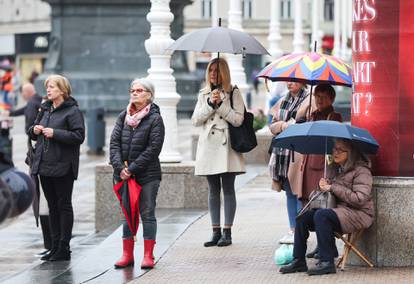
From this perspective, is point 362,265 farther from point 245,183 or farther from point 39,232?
point 245,183

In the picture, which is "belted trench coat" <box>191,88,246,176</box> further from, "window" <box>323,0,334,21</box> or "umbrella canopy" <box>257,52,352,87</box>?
"window" <box>323,0,334,21</box>

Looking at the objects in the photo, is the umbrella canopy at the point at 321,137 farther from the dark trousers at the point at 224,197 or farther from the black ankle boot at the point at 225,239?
the black ankle boot at the point at 225,239

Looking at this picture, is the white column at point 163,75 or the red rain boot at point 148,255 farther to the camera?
the white column at point 163,75

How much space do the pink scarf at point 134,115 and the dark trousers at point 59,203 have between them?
1387 millimetres

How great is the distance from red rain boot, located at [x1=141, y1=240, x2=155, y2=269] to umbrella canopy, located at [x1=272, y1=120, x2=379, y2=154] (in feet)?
4.56

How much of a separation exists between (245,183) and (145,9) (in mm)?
24646

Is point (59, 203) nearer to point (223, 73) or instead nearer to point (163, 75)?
point (223, 73)

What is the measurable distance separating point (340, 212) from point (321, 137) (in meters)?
0.79

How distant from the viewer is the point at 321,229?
10281 millimetres

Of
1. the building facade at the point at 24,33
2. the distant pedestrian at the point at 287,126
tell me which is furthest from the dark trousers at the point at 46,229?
the building facade at the point at 24,33

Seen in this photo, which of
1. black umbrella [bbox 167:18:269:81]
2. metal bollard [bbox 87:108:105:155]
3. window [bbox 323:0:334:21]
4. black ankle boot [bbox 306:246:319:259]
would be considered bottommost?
metal bollard [bbox 87:108:105:155]

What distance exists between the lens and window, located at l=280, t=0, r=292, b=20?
295 feet

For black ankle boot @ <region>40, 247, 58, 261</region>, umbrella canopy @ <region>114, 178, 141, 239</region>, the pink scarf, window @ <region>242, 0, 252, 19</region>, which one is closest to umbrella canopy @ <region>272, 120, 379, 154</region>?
the pink scarf

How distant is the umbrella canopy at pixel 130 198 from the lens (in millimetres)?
11188
